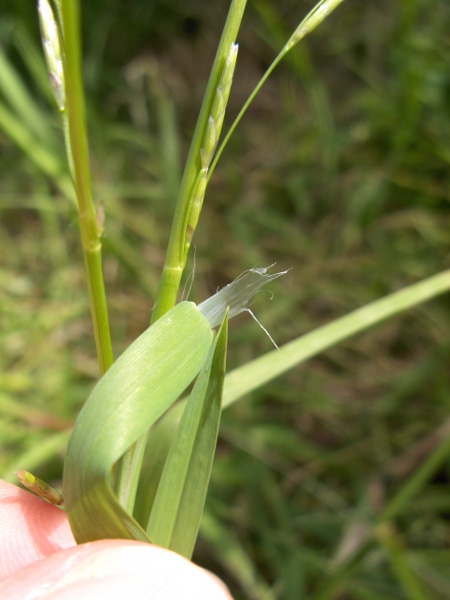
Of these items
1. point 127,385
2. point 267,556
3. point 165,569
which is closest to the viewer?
point 127,385

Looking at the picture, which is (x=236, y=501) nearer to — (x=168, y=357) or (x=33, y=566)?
(x=33, y=566)

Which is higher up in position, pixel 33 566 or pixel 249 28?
pixel 249 28

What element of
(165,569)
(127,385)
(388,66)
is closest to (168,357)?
(127,385)

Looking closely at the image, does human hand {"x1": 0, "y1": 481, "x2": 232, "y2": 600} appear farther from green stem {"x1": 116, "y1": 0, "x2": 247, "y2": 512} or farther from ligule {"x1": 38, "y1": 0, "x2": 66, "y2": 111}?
ligule {"x1": 38, "y1": 0, "x2": 66, "y2": 111}

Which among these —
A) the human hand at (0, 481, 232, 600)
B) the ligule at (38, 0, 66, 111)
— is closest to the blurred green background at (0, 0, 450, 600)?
the human hand at (0, 481, 232, 600)

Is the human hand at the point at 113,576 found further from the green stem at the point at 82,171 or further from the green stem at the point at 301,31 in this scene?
the green stem at the point at 301,31

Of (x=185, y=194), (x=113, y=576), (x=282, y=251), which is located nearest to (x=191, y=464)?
(x=113, y=576)
